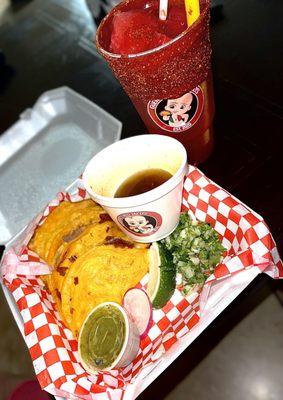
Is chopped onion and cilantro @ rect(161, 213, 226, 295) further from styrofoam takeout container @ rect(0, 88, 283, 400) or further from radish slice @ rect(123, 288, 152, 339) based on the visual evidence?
radish slice @ rect(123, 288, 152, 339)

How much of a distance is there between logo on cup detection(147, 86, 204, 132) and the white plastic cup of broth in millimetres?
70

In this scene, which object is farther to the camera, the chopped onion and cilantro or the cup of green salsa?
the chopped onion and cilantro

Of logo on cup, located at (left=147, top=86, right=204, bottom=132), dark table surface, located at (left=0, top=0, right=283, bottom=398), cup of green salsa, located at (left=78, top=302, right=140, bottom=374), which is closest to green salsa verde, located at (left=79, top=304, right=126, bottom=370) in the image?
cup of green salsa, located at (left=78, top=302, right=140, bottom=374)

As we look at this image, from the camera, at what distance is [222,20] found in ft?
7.84

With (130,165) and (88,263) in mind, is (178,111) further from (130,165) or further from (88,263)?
(88,263)

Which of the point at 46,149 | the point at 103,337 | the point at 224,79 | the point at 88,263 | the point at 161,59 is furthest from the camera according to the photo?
the point at 46,149

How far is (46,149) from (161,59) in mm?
1268

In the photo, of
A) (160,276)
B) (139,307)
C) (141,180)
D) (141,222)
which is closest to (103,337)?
(139,307)

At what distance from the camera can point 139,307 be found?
1.44 metres

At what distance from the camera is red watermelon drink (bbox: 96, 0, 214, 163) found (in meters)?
1.27

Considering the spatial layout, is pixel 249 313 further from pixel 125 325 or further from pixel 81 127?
pixel 81 127

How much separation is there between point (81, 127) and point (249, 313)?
4.61 feet

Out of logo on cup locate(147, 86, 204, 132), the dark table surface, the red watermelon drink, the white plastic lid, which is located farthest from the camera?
the white plastic lid

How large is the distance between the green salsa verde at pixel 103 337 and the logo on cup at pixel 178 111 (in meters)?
0.63
